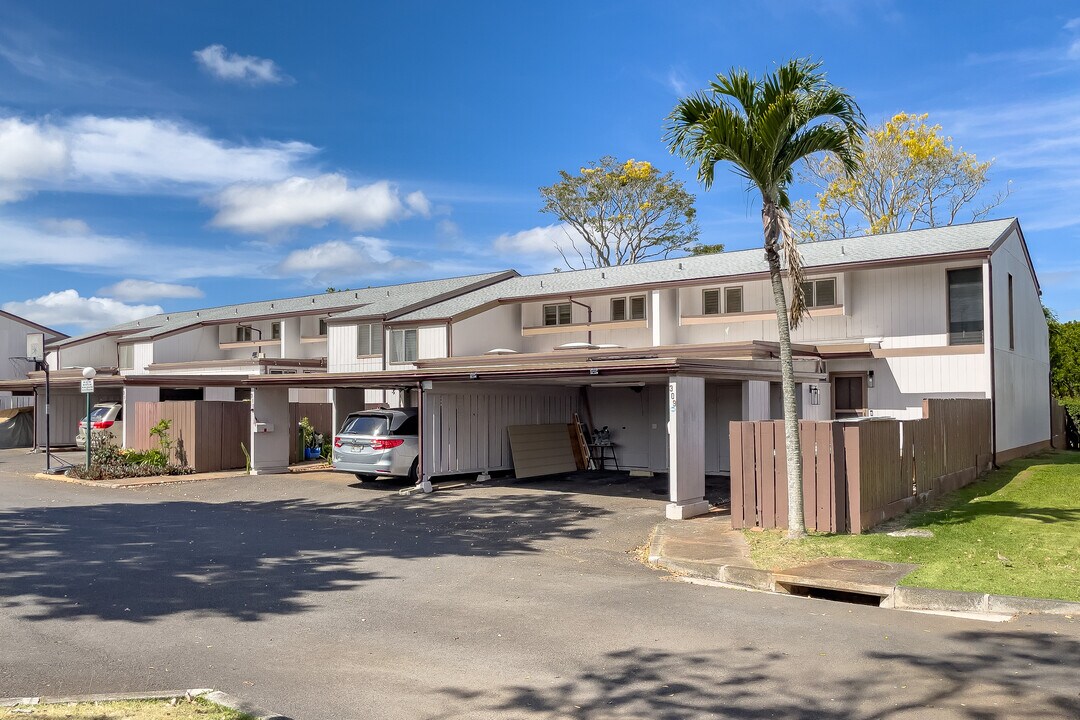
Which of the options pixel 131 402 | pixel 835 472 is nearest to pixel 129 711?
pixel 835 472

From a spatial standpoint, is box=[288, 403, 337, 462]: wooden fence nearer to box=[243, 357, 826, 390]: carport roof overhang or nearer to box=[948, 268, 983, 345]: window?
box=[243, 357, 826, 390]: carport roof overhang

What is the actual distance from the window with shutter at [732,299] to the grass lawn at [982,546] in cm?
957

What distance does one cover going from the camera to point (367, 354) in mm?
29703

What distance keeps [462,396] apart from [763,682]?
45.7 feet

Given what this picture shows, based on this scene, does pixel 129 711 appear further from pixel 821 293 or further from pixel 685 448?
pixel 821 293

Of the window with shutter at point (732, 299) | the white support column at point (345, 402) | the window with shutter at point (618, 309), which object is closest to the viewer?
the window with shutter at point (732, 299)

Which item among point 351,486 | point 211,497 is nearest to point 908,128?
point 351,486

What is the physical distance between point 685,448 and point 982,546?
4.81 m

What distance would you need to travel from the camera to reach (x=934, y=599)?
27.1ft

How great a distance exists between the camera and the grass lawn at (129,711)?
4965 mm

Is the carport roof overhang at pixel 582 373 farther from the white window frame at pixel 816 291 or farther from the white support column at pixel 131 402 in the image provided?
the white support column at pixel 131 402

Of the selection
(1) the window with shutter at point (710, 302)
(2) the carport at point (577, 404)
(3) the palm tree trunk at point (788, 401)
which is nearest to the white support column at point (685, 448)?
(2) the carport at point (577, 404)

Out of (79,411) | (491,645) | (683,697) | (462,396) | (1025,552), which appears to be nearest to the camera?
(683,697)

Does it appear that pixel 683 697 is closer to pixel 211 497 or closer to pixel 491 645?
pixel 491 645
